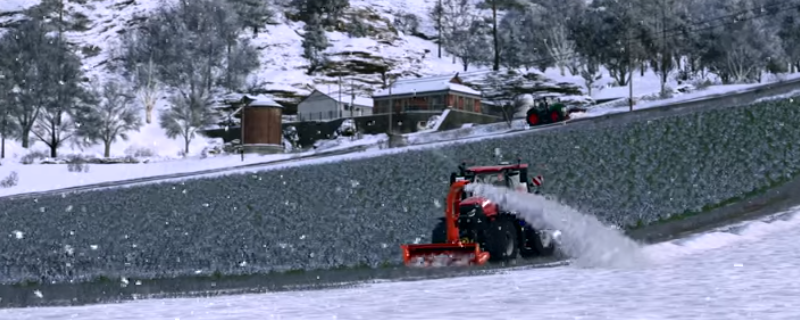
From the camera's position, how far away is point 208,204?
28.8 m

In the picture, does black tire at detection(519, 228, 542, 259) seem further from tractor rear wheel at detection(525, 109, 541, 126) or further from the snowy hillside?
the snowy hillside

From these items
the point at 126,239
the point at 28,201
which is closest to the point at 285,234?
the point at 126,239

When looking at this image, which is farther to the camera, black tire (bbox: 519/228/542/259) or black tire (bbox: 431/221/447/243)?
black tire (bbox: 431/221/447/243)

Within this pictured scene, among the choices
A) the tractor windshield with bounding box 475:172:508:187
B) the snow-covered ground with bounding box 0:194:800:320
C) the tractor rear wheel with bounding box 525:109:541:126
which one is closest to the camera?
the snow-covered ground with bounding box 0:194:800:320

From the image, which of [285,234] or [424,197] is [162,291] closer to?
[285,234]

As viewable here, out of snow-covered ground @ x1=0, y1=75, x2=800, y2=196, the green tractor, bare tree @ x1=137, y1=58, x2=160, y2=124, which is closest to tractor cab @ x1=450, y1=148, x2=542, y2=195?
snow-covered ground @ x1=0, y1=75, x2=800, y2=196

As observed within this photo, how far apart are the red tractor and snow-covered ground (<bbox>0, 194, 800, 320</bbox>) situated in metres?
2.35

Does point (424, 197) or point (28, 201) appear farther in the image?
point (28, 201)

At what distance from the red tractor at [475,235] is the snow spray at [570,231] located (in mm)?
232

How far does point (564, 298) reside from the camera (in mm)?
9312

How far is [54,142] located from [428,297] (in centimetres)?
6635

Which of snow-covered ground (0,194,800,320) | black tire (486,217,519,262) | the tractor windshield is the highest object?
the tractor windshield

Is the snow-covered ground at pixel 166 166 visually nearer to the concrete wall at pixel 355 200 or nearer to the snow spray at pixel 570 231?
the concrete wall at pixel 355 200

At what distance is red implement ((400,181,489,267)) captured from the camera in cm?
1551
